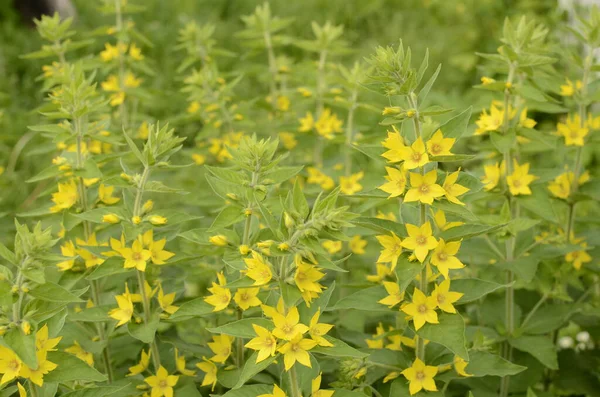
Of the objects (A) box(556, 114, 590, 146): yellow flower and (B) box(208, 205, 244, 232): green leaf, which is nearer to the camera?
(B) box(208, 205, 244, 232): green leaf

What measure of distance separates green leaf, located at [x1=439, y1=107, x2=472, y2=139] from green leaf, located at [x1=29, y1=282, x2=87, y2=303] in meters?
0.85

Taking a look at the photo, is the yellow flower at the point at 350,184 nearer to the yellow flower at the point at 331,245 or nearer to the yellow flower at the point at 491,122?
the yellow flower at the point at 331,245

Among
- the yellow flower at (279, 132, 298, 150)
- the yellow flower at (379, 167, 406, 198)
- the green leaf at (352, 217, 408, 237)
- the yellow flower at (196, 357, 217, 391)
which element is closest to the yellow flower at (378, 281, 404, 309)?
the green leaf at (352, 217, 408, 237)

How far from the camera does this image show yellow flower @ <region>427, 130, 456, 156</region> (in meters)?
1.60

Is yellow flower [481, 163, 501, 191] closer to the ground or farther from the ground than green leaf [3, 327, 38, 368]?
farther from the ground

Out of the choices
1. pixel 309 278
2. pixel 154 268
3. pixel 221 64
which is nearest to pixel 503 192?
pixel 309 278

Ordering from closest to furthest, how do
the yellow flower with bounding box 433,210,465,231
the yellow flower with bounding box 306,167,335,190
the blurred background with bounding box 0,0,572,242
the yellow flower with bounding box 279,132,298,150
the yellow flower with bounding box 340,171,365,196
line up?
the yellow flower with bounding box 433,210,465,231
the yellow flower with bounding box 340,171,365,196
the yellow flower with bounding box 306,167,335,190
the yellow flower with bounding box 279,132,298,150
the blurred background with bounding box 0,0,572,242

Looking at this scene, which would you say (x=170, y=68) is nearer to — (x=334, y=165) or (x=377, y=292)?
(x=334, y=165)

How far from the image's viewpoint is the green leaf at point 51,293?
1.55 metres

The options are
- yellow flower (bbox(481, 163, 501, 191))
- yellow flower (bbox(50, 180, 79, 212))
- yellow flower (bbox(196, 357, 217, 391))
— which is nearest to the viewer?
yellow flower (bbox(196, 357, 217, 391))

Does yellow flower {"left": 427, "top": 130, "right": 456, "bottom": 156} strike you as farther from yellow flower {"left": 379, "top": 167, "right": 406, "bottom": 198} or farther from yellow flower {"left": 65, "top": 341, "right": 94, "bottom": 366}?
yellow flower {"left": 65, "top": 341, "right": 94, "bottom": 366}

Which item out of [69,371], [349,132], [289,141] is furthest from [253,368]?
[289,141]

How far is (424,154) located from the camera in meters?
1.56

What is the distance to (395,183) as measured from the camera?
5.29 feet
